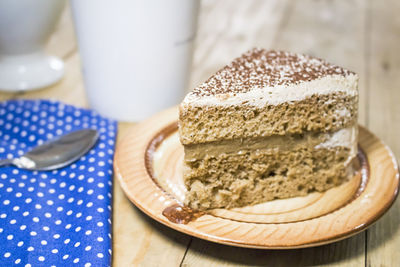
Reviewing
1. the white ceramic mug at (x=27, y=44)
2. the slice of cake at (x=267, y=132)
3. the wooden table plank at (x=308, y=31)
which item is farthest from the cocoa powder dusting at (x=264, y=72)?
the white ceramic mug at (x=27, y=44)

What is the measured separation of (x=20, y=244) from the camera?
957 mm

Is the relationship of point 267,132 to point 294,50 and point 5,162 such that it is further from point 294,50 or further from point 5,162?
point 294,50

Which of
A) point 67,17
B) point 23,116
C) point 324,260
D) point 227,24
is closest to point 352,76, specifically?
point 324,260

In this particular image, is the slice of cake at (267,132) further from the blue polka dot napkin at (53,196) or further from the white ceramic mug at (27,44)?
the white ceramic mug at (27,44)

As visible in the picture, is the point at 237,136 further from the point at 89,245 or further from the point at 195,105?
the point at 89,245

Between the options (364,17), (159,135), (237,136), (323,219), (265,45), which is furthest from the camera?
(364,17)

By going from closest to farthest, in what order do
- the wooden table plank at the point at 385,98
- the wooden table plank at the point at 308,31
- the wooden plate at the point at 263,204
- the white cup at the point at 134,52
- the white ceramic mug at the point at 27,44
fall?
1. the wooden plate at the point at 263,204
2. the wooden table plank at the point at 385,98
3. the white cup at the point at 134,52
4. the white ceramic mug at the point at 27,44
5. the wooden table plank at the point at 308,31

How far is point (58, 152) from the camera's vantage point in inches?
48.8

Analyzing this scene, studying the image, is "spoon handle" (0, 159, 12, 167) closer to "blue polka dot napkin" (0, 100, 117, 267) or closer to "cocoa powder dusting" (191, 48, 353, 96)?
"blue polka dot napkin" (0, 100, 117, 267)

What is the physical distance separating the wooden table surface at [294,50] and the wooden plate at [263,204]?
74mm

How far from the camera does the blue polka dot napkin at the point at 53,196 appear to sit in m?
0.94

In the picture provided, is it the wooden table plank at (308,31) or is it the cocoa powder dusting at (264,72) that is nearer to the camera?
the cocoa powder dusting at (264,72)

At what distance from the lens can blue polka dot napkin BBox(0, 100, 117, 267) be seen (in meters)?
0.94

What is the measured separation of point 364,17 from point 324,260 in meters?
1.65
